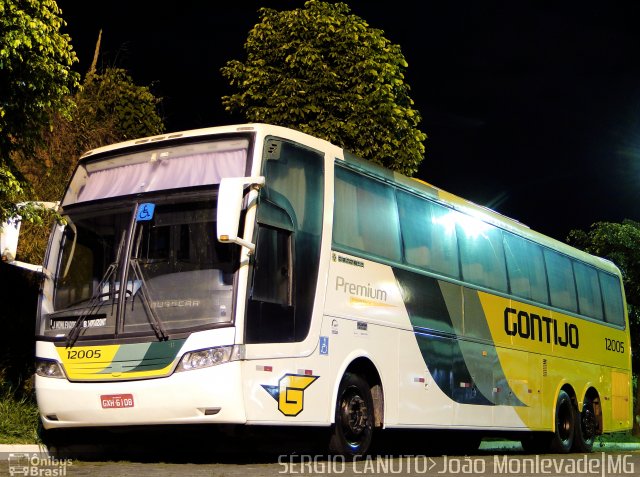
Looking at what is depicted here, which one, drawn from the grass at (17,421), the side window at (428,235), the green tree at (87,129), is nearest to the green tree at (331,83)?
the green tree at (87,129)

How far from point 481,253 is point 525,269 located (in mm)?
1701

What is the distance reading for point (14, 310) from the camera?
558 inches

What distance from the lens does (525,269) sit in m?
15.6

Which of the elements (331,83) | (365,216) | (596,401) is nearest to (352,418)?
(365,216)

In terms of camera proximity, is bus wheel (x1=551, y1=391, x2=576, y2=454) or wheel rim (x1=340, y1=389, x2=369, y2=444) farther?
bus wheel (x1=551, y1=391, x2=576, y2=454)

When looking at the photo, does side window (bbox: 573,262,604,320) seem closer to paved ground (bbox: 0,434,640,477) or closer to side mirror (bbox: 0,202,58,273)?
paved ground (bbox: 0,434,640,477)

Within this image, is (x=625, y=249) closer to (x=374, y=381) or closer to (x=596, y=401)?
(x=596, y=401)

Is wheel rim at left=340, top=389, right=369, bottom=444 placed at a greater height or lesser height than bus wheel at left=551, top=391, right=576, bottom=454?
lesser

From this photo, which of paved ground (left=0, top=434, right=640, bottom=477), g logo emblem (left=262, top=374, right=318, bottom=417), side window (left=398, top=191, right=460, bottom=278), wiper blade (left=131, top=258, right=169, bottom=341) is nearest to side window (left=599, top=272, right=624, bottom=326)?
paved ground (left=0, top=434, right=640, bottom=477)

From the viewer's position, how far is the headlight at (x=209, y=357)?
8977mm

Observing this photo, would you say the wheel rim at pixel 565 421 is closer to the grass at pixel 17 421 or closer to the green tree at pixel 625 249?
the grass at pixel 17 421

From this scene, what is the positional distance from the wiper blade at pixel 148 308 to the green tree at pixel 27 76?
162 centimetres

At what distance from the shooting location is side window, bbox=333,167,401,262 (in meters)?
10.8

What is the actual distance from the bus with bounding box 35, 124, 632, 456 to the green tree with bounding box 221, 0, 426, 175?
764cm
